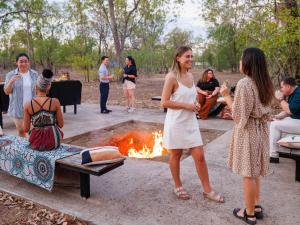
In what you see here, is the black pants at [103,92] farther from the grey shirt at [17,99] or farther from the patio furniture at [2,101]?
the grey shirt at [17,99]

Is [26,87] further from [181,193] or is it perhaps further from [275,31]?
[275,31]

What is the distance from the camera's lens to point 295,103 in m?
4.66

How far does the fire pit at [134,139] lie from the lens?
19.4ft

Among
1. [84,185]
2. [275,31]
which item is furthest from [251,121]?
[275,31]

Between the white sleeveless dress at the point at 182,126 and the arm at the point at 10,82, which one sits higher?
the arm at the point at 10,82

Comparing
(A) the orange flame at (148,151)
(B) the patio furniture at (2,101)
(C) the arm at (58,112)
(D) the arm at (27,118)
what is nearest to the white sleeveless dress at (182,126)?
(C) the arm at (58,112)

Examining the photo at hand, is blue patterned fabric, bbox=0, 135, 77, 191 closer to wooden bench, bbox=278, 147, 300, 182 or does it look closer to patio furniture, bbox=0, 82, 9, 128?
wooden bench, bbox=278, 147, 300, 182

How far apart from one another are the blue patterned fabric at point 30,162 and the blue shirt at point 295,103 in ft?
10.5

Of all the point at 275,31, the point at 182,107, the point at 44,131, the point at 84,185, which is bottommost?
the point at 84,185

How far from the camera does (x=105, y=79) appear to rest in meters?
9.55

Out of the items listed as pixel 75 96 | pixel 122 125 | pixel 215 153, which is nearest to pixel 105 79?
pixel 75 96

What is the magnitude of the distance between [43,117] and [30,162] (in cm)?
60

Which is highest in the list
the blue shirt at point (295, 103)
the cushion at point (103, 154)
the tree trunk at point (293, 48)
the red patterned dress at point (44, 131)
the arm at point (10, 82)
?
the tree trunk at point (293, 48)

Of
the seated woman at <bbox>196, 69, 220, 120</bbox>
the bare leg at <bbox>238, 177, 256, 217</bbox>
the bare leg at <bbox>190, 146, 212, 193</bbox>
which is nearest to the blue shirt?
the bare leg at <bbox>190, 146, 212, 193</bbox>
